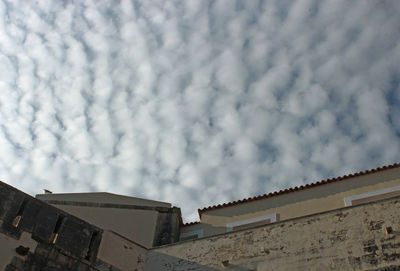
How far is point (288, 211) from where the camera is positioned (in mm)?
18391

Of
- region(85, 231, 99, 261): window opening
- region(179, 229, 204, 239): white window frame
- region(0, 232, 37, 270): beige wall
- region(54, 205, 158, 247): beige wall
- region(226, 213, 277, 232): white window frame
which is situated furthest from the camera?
region(179, 229, 204, 239): white window frame

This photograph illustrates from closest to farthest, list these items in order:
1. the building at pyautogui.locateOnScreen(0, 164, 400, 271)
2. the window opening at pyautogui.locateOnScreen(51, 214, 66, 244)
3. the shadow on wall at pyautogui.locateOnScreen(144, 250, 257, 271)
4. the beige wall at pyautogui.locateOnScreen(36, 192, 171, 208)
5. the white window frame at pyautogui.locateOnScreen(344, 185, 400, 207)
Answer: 1. the building at pyautogui.locateOnScreen(0, 164, 400, 271)
2. the window opening at pyautogui.locateOnScreen(51, 214, 66, 244)
3. the shadow on wall at pyautogui.locateOnScreen(144, 250, 257, 271)
4. the white window frame at pyautogui.locateOnScreen(344, 185, 400, 207)
5. the beige wall at pyautogui.locateOnScreen(36, 192, 171, 208)

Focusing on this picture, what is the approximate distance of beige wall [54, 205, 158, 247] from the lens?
19.2 meters

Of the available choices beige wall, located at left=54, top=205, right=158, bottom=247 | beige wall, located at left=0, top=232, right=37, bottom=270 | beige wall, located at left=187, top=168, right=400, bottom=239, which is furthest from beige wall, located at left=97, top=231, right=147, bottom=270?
beige wall, located at left=187, top=168, right=400, bottom=239

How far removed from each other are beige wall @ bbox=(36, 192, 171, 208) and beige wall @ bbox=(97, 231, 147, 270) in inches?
154

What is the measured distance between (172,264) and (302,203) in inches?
217

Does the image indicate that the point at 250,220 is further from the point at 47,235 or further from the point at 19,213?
the point at 19,213

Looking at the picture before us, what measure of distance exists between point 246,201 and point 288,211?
178 cm

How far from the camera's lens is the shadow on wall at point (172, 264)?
50.0ft

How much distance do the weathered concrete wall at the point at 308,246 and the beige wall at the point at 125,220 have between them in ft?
9.13

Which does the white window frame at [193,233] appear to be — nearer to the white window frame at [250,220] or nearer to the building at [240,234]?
the building at [240,234]

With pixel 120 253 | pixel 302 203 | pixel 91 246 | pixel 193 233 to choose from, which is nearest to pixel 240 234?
pixel 302 203

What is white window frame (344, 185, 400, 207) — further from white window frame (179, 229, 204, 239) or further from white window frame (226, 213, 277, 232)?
white window frame (179, 229, 204, 239)

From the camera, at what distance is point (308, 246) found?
1430cm
